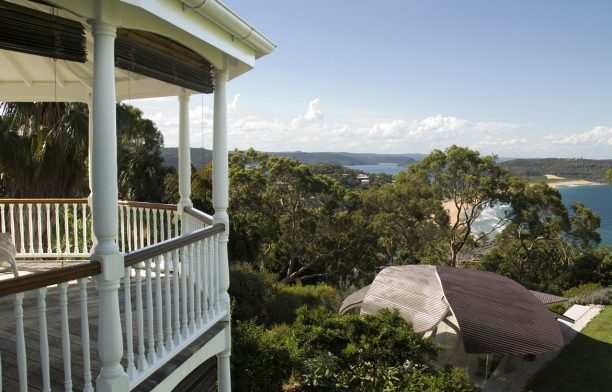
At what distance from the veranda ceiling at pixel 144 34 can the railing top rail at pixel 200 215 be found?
1.47 meters

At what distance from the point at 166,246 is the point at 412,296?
25.5 ft

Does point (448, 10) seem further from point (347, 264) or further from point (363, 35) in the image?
point (347, 264)

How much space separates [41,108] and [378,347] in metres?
9.88

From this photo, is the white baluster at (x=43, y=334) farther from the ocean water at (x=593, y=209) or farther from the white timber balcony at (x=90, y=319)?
the ocean water at (x=593, y=209)

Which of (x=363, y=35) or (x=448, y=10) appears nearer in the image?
(x=448, y=10)

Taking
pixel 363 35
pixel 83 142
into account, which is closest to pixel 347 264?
pixel 363 35

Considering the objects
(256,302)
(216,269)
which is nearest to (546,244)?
(256,302)

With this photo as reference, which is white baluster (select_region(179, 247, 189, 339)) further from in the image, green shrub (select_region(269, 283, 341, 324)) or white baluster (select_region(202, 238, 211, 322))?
green shrub (select_region(269, 283, 341, 324))

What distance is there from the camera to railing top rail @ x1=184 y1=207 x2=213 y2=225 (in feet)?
14.7

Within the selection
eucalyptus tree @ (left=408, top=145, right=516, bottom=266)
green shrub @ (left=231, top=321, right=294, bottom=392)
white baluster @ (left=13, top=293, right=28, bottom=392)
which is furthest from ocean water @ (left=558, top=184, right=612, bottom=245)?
white baluster @ (left=13, top=293, right=28, bottom=392)

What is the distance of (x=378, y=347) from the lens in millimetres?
6582

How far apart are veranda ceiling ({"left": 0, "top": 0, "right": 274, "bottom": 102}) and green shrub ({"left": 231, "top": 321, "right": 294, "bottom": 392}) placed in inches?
135

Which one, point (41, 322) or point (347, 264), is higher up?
point (41, 322)

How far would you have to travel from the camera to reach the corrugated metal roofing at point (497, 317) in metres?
8.32
